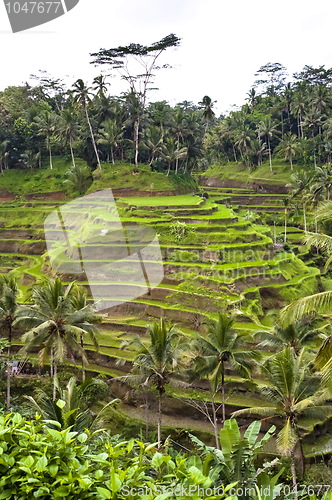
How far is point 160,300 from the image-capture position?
87.0ft

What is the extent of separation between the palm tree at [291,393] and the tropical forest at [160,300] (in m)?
0.06

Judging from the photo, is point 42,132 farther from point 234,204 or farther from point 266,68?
point 266,68

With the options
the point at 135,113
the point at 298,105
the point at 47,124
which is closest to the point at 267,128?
the point at 298,105

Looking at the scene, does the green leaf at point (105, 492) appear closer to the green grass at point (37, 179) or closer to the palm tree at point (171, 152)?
the palm tree at point (171, 152)

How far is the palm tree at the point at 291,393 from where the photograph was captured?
12.6 meters

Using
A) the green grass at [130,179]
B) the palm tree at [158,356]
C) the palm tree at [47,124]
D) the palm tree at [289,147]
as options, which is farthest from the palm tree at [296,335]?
the palm tree at [289,147]

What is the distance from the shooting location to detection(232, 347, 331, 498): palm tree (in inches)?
495

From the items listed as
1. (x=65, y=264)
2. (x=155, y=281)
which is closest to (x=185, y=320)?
(x=155, y=281)

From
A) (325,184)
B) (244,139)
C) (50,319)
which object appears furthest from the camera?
(244,139)

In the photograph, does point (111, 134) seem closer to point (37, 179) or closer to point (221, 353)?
point (37, 179)

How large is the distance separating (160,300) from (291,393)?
46.1ft

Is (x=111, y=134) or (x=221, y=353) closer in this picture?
(x=221, y=353)

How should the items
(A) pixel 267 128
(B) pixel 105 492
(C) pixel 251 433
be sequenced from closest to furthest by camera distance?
(B) pixel 105 492, (C) pixel 251 433, (A) pixel 267 128

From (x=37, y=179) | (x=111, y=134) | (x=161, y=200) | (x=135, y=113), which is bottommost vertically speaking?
(x=161, y=200)
